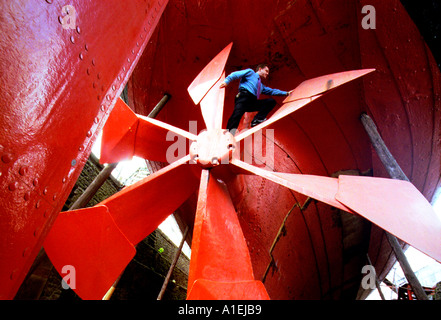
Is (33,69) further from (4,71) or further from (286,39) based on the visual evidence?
(286,39)

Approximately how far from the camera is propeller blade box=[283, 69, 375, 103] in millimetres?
2448

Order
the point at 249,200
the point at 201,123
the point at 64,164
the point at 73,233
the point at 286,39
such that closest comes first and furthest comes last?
the point at 64,164
the point at 73,233
the point at 286,39
the point at 249,200
the point at 201,123

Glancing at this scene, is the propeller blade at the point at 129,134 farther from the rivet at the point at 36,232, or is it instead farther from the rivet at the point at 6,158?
the rivet at the point at 6,158

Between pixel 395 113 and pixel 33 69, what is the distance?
408 centimetres

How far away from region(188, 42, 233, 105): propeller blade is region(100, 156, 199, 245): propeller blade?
2.73 feet

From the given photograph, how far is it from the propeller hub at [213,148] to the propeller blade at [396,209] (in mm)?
1142

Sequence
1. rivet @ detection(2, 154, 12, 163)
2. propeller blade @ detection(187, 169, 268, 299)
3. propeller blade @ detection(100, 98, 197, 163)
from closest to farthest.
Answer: rivet @ detection(2, 154, 12, 163), propeller blade @ detection(187, 169, 268, 299), propeller blade @ detection(100, 98, 197, 163)

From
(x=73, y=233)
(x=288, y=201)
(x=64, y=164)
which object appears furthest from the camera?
(x=288, y=201)

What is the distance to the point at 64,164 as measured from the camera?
111 cm

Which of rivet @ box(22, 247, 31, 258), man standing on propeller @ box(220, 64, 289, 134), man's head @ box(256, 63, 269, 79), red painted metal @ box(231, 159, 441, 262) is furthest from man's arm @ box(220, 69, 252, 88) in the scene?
rivet @ box(22, 247, 31, 258)

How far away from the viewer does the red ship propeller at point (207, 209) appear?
6.19 ft

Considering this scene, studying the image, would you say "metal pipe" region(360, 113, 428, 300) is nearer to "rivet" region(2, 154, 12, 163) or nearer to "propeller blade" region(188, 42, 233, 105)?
"propeller blade" region(188, 42, 233, 105)

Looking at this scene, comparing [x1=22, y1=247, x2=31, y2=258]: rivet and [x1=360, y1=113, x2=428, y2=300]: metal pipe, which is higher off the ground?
[x1=360, y1=113, x2=428, y2=300]: metal pipe
